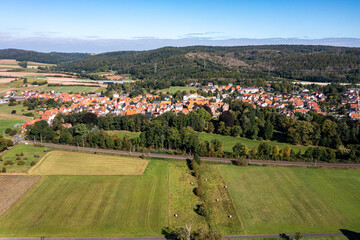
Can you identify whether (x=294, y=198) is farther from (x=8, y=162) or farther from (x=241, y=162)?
(x=8, y=162)

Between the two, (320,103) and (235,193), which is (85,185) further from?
(320,103)

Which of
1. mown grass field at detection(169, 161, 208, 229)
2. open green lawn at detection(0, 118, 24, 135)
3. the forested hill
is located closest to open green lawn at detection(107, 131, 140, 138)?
mown grass field at detection(169, 161, 208, 229)

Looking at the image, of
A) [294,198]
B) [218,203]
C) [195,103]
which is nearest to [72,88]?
[195,103]

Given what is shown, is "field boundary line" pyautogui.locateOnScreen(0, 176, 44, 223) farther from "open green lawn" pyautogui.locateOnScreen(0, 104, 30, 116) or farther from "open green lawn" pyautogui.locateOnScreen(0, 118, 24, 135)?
"open green lawn" pyautogui.locateOnScreen(0, 104, 30, 116)

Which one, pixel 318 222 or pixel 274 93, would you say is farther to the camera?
pixel 274 93

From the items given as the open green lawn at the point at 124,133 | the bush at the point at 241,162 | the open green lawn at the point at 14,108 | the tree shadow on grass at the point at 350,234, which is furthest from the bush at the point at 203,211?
the open green lawn at the point at 14,108

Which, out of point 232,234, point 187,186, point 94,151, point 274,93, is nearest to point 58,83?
point 94,151

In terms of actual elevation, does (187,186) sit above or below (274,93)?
below

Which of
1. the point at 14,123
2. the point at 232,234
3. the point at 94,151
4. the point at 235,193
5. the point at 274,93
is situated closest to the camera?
the point at 232,234
